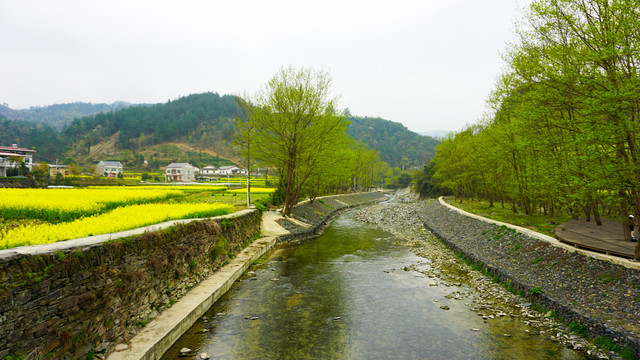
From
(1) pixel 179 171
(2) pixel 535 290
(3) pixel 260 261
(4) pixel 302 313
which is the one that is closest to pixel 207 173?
(1) pixel 179 171

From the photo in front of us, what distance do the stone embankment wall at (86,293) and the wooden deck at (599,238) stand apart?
14186 mm

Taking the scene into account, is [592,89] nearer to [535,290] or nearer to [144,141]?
[535,290]

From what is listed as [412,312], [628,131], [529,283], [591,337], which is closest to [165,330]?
[412,312]

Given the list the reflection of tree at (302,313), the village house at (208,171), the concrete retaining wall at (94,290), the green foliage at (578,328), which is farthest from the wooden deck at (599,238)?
the village house at (208,171)

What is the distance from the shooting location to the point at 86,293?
6098 millimetres

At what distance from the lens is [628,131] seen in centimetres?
953

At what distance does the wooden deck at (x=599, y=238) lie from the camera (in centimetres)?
1109

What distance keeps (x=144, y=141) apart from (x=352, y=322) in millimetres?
179849

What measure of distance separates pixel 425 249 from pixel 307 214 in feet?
49.7

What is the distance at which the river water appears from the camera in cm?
812

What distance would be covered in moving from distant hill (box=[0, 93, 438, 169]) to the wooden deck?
420ft

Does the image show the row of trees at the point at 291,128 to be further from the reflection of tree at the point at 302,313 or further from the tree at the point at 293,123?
the reflection of tree at the point at 302,313

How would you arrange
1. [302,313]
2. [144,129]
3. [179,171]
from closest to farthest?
[302,313] < [179,171] < [144,129]

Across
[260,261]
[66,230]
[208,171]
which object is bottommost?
[260,261]
